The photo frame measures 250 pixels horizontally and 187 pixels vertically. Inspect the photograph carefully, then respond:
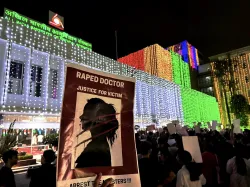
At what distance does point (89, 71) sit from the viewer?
5.07 feet

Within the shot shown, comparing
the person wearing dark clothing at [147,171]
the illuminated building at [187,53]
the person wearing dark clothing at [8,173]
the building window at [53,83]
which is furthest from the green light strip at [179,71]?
the person wearing dark clothing at [8,173]

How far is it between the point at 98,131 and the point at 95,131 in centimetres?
3

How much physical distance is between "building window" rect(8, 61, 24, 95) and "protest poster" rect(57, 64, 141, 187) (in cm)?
1224

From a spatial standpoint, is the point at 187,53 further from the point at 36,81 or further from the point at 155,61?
the point at 36,81

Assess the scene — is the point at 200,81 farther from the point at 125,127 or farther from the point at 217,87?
the point at 125,127

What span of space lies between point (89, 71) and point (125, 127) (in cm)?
54

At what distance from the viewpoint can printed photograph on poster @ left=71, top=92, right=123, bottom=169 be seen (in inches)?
55.5

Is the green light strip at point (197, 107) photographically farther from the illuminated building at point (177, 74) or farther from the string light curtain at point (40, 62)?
the string light curtain at point (40, 62)

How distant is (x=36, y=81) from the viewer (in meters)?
13.4

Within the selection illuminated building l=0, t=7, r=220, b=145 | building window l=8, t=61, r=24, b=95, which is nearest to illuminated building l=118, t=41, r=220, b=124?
illuminated building l=0, t=7, r=220, b=145

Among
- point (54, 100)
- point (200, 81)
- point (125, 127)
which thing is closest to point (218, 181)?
point (125, 127)

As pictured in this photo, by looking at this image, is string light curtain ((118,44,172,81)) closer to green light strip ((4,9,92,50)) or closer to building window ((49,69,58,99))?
green light strip ((4,9,92,50))

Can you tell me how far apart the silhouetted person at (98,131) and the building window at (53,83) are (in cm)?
1336

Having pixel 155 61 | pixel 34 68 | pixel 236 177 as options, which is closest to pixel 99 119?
pixel 236 177
